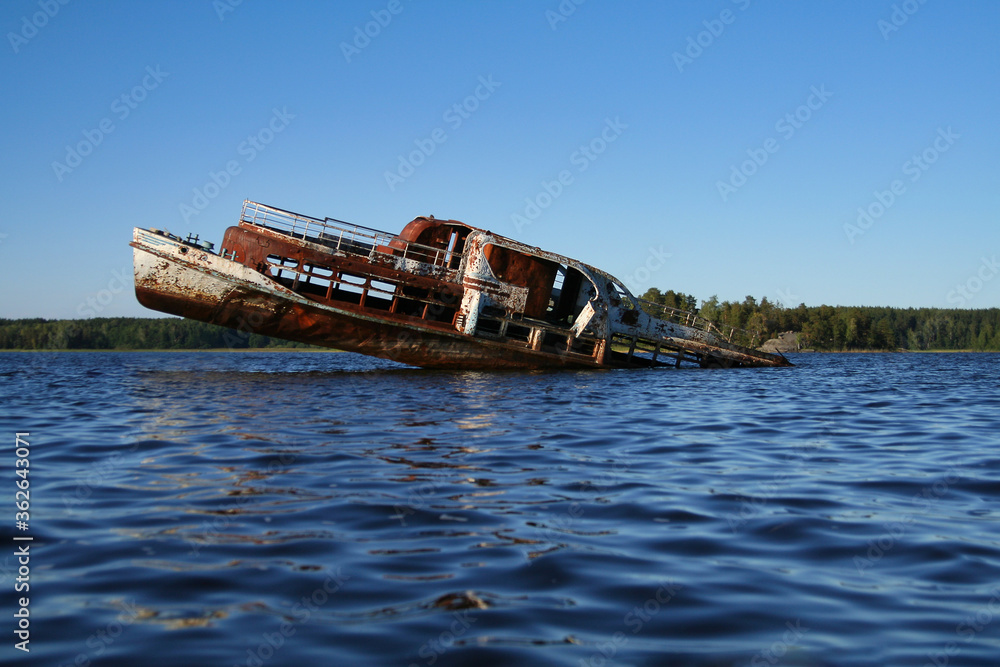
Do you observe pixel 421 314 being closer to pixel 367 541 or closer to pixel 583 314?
pixel 583 314

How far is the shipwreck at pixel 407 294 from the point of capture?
20.5 metres

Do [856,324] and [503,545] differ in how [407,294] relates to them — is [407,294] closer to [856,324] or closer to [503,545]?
[503,545]

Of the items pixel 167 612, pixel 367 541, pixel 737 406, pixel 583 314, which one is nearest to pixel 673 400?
pixel 737 406

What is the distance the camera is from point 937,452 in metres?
9.55

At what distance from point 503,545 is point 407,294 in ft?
60.7

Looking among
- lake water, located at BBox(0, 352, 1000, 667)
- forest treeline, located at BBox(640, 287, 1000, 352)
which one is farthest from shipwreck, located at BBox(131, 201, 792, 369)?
forest treeline, located at BBox(640, 287, 1000, 352)

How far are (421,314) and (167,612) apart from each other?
802 inches

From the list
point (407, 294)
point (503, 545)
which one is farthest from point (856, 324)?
point (503, 545)

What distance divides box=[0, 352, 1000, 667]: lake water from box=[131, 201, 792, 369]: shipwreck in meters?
9.52

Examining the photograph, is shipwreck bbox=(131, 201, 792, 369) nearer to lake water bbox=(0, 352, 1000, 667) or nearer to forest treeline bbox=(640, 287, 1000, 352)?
lake water bbox=(0, 352, 1000, 667)

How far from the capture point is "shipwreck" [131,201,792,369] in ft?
67.3

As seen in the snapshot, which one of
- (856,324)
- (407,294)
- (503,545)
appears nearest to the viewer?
(503,545)

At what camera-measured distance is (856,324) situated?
137 metres

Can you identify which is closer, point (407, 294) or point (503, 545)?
point (503, 545)
